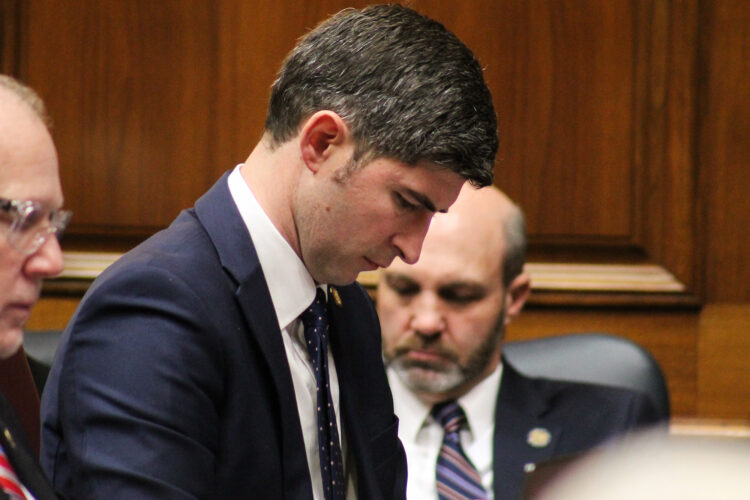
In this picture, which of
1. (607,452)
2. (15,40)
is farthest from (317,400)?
(15,40)

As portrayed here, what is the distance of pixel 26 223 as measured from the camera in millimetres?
1159

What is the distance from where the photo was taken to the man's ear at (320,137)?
4.54ft

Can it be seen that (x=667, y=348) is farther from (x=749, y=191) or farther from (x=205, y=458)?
(x=205, y=458)

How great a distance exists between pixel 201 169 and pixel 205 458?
167 centimetres

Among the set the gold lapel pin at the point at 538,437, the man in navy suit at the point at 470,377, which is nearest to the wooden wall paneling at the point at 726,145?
the man in navy suit at the point at 470,377

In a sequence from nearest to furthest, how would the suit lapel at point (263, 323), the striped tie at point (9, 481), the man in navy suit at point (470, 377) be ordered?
the striped tie at point (9, 481) → the suit lapel at point (263, 323) → the man in navy suit at point (470, 377)

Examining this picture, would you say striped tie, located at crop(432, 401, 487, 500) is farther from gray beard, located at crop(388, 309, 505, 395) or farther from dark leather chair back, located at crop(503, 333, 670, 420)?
dark leather chair back, located at crop(503, 333, 670, 420)

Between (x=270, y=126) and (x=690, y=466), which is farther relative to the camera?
(x=270, y=126)

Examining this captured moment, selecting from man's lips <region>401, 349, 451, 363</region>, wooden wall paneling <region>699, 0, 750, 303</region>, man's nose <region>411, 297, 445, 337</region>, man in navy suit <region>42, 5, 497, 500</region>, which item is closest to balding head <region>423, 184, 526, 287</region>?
man's nose <region>411, 297, 445, 337</region>

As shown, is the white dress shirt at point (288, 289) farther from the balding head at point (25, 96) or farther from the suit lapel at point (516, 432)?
the suit lapel at point (516, 432)

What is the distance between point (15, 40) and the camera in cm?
286

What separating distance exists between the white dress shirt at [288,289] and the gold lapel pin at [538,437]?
0.92 m

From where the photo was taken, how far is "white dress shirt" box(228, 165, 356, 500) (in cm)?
143

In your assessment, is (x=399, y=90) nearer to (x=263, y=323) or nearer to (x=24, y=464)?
(x=263, y=323)
